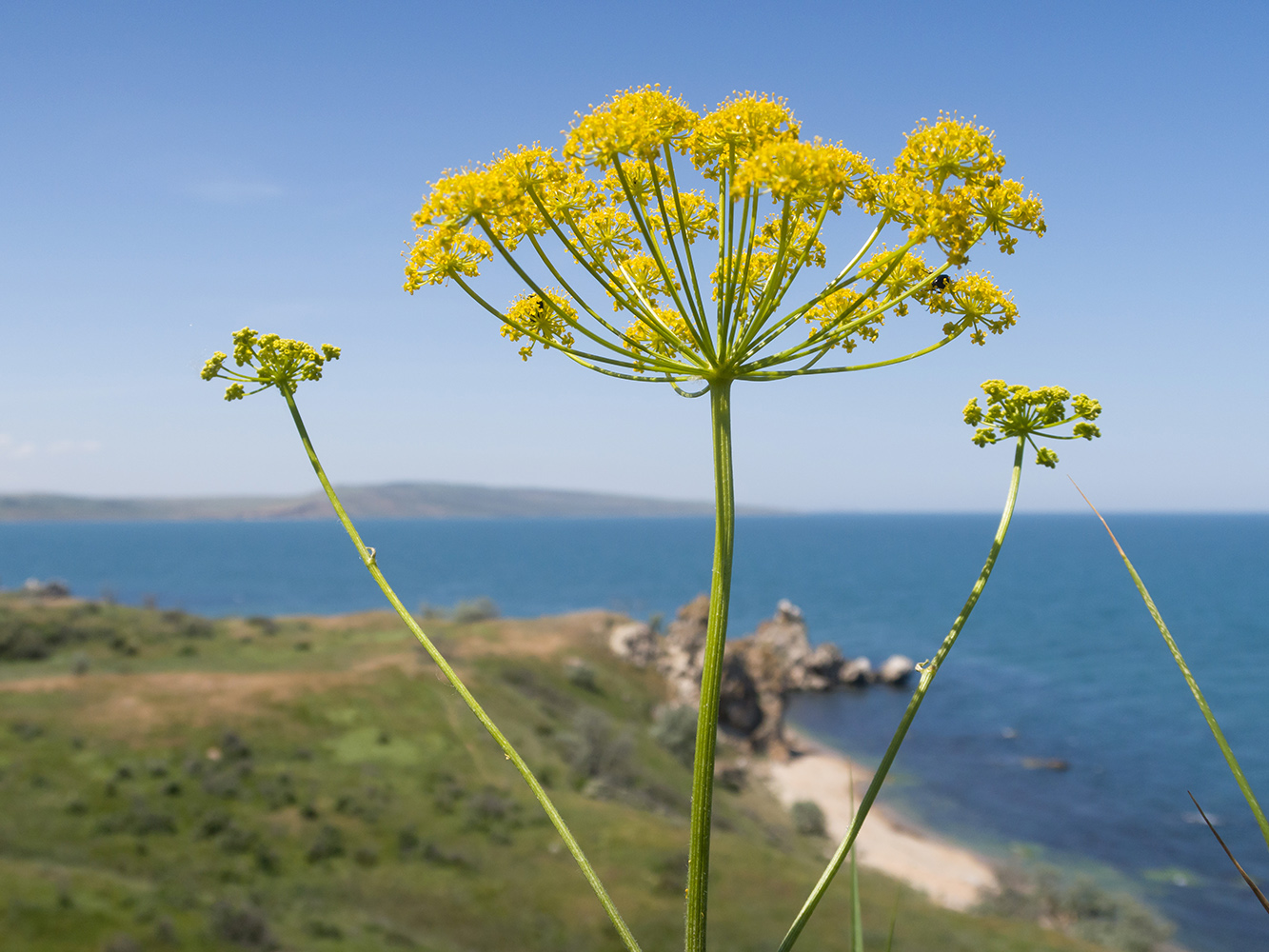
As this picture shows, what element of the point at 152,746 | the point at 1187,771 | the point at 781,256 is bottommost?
the point at 1187,771

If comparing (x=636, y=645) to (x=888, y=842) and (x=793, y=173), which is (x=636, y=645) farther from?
(x=793, y=173)

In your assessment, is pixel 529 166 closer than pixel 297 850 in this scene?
Yes

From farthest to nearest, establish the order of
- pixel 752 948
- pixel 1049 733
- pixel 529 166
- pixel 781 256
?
pixel 1049 733 → pixel 752 948 → pixel 529 166 → pixel 781 256

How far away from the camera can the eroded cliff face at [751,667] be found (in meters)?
58.6

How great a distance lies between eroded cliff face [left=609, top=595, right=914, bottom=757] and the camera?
58.6m

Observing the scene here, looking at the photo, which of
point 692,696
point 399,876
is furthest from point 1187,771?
point 399,876

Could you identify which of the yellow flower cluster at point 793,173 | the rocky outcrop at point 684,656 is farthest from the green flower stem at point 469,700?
the rocky outcrop at point 684,656

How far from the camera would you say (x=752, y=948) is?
2527 cm

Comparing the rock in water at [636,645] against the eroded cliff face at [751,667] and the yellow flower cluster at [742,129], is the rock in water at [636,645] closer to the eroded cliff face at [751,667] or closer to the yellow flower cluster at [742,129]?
the eroded cliff face at [751,667]

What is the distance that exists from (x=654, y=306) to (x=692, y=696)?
62084mm

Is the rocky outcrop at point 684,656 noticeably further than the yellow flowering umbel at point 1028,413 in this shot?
Yes

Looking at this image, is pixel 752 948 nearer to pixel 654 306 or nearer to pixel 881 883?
pixel 881 883

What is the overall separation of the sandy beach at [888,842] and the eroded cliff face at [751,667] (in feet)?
8.87

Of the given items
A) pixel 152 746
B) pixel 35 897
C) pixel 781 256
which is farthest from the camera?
pixel 152 746
